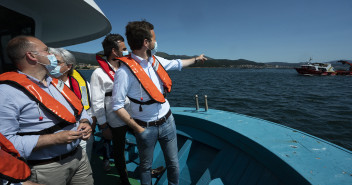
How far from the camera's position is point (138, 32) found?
1.42m

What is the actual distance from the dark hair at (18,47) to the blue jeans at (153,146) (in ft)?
3.31

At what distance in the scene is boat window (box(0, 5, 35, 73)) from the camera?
230 centimetres

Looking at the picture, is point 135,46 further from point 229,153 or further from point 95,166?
point 95,166

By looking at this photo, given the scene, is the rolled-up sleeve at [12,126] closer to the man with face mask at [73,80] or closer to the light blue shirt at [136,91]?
the light blue shirt at [136,91]

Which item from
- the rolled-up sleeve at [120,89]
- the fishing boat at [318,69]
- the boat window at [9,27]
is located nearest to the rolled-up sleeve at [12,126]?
the rolled-up sleeve at [120,89]

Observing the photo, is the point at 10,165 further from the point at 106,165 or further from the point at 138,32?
the point at 106,165

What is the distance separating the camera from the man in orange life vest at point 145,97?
1.43 meters

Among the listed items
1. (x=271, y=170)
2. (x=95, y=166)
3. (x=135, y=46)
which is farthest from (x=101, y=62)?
(x=271, y=170)

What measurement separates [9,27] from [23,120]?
2.38m

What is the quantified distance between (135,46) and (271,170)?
1822 mm

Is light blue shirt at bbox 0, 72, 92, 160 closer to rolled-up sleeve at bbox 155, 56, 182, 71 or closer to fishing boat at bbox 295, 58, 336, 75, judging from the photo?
rolled-up sleeve at bbox 155, 56, 182, 71

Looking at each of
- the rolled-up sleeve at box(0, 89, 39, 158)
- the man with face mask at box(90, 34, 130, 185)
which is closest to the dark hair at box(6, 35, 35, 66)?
the rolled-up sleeve at box(0, 89, 39, 158)

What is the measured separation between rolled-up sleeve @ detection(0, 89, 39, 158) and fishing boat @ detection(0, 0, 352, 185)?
5.05 ft

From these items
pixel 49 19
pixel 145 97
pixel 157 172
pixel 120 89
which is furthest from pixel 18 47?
pixel 49 19
